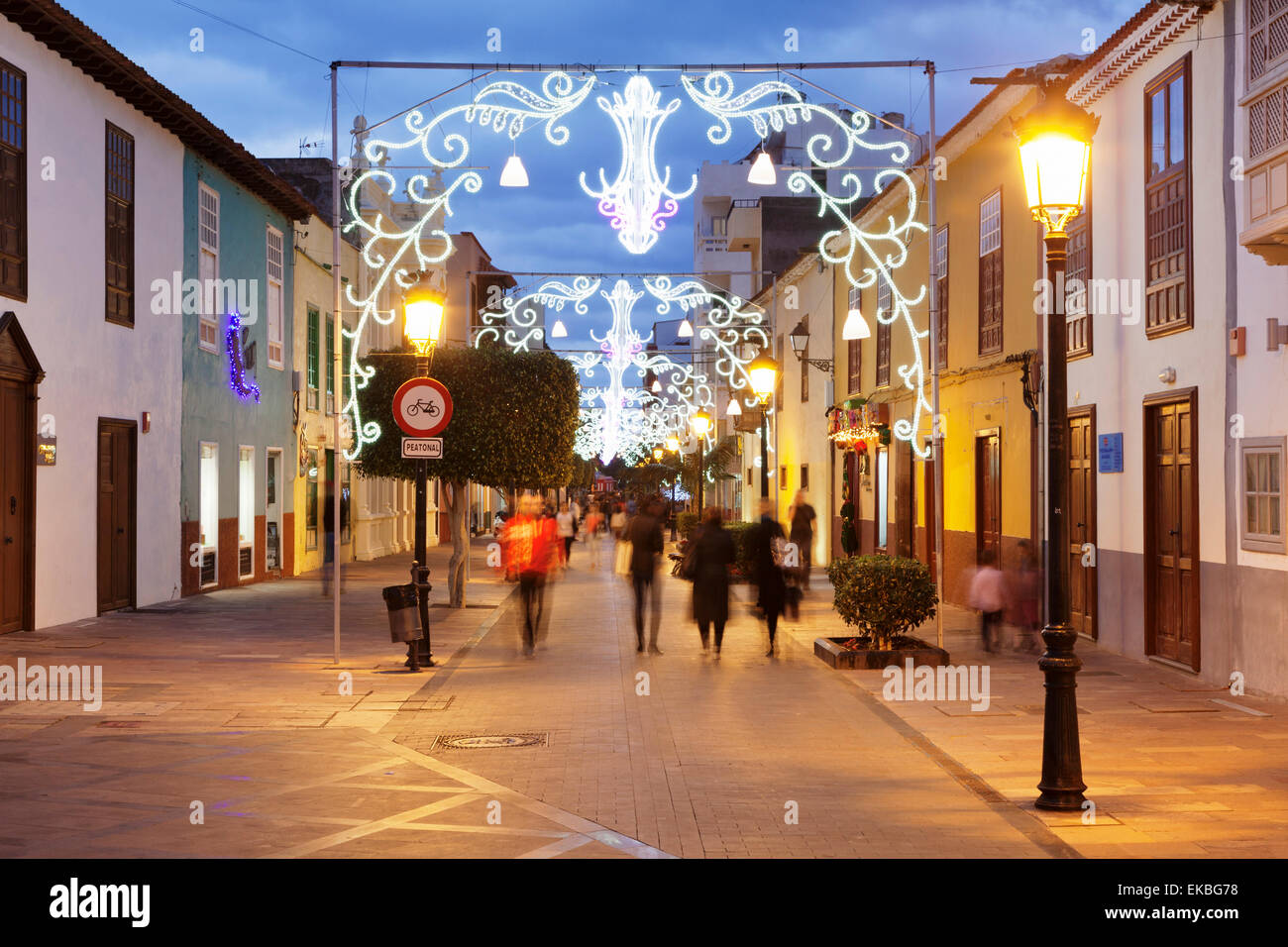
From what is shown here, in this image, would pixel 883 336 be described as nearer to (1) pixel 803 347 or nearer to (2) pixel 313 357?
(1) pixel 803 347

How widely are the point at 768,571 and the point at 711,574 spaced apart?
0.83 m

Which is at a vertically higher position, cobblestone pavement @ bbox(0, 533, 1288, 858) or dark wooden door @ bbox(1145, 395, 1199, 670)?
dark wooden door @ bbox(1145, 395, 1199, 670)

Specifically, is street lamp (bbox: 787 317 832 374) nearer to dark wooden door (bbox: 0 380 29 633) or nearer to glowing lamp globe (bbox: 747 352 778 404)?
glowing lamp globe (bbox: 747 352 778 404)

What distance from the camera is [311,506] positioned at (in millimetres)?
30094

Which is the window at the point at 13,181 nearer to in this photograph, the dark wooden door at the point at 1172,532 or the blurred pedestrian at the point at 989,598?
the blurred pedestrian at the point at 989,598

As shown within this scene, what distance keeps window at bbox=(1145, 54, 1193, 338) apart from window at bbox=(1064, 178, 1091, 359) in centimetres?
174

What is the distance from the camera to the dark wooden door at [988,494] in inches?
776

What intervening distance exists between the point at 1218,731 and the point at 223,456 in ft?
58.0

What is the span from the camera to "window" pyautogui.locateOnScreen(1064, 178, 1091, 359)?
641 inches

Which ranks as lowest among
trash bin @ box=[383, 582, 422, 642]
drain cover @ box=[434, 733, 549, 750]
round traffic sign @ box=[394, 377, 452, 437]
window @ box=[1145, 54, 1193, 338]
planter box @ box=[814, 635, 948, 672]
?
drain cover @ box=[434, 733, 549, 750]

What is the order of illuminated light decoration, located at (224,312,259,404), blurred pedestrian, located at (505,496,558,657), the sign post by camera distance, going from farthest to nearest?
illuminated light decoration, located at (224,312,259,404), blurred pedestrian, located at (505,496,558,657), the sign post

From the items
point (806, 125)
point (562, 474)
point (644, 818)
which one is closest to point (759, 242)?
point (806, 125)

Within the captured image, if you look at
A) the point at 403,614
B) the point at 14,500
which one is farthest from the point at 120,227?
the point at 403,614

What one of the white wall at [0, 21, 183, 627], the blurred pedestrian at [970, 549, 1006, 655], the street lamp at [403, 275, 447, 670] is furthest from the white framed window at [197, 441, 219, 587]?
the blurred pedestrian at [970, 549, 1006, 655]
